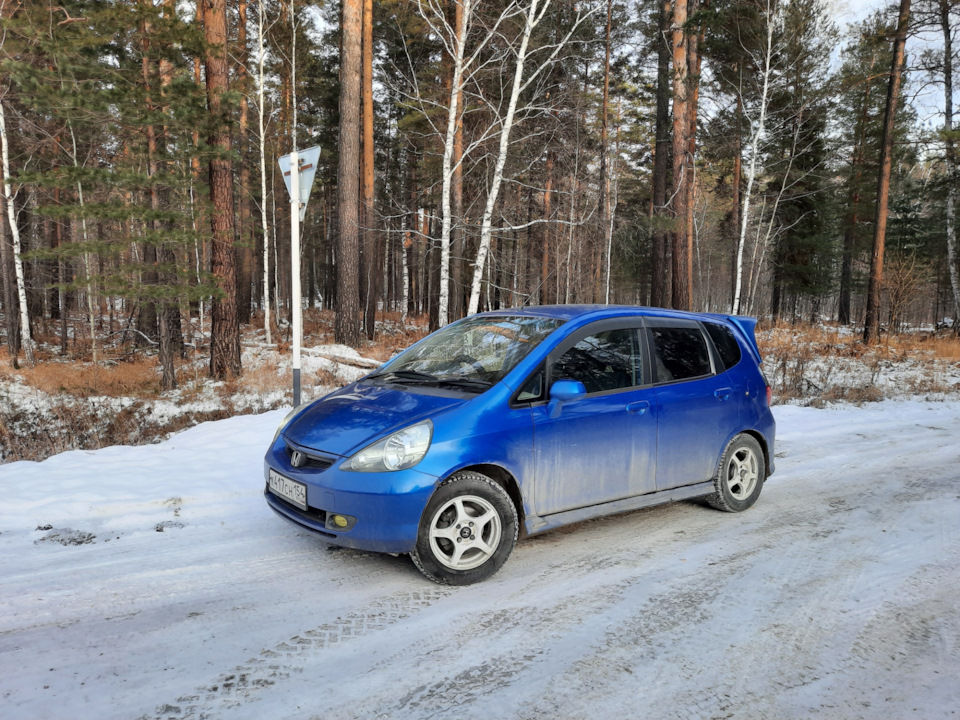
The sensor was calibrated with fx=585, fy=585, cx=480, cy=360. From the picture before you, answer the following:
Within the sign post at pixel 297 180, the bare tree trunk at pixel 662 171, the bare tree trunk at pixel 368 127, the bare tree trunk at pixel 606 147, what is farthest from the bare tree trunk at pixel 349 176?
the bare tree trunk at pixel 606 147

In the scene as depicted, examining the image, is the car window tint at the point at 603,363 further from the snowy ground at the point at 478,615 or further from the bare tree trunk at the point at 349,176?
the bare tree trunk at the point at 349,176

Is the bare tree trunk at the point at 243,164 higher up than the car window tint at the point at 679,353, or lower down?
higher up

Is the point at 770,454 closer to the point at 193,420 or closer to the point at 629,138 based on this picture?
the point at 193,420

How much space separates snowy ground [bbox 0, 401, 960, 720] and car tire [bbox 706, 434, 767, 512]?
0.50ft

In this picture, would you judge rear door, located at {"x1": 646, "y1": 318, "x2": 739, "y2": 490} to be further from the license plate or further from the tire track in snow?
the license plate

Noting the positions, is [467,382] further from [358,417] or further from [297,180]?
[297,180]

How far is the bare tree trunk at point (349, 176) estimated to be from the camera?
14.9m

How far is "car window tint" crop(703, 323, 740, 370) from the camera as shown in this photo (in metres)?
5.11

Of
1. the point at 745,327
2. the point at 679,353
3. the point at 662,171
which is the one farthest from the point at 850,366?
the point at 679,353

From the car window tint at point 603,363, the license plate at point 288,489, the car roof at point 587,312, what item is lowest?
the license plate at point 288,489

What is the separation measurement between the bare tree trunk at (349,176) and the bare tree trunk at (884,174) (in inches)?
640

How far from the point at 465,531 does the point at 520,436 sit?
0.69 metres

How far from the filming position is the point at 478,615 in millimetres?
3297

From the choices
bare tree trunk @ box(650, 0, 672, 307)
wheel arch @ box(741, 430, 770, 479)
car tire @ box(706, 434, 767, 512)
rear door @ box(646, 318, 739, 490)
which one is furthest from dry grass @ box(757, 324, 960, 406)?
rear door @ box(646, 318, 739, 490)
